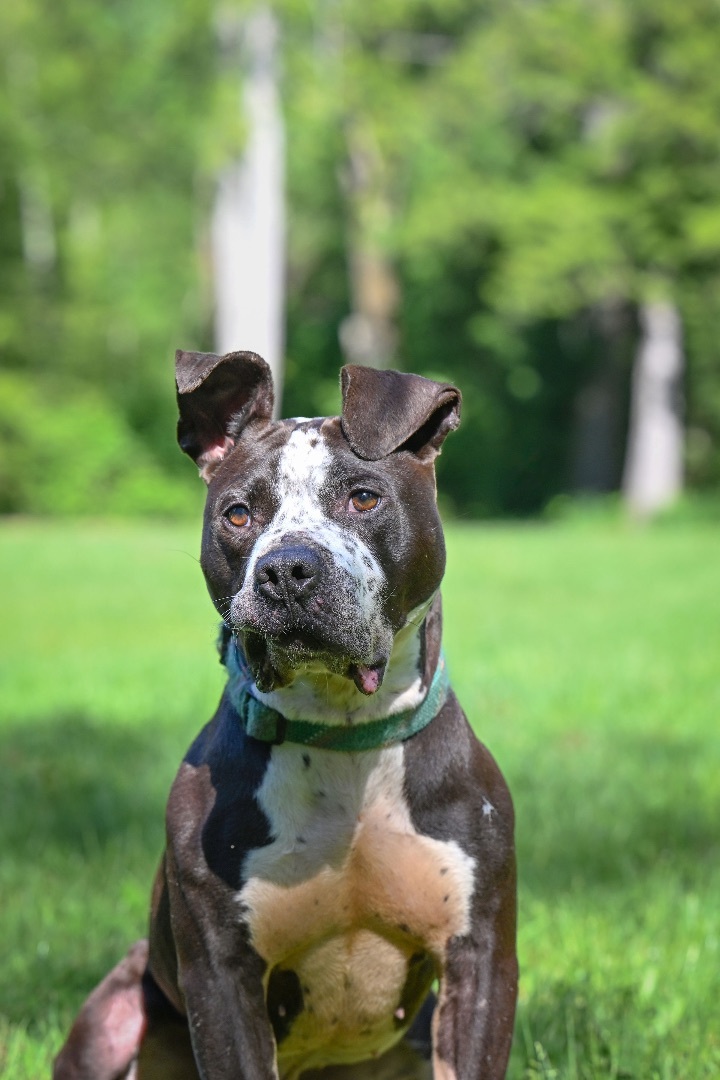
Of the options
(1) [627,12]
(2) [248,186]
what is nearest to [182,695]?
(2) [248,186]

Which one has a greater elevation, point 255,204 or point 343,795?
point 255,204

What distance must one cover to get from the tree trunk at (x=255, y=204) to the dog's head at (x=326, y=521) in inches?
829

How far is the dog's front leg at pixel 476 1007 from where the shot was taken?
2938mm

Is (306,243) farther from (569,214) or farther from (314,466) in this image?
(314,466)

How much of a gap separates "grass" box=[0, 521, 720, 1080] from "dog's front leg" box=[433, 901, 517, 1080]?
0.67 meters

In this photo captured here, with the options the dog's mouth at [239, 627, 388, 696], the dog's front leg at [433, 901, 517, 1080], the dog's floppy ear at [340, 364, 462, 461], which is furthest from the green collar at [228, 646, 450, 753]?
the dog's floppy ear at [340, 364, 462, 461]

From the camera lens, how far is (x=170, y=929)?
3.19 m

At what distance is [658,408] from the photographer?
2897 cm

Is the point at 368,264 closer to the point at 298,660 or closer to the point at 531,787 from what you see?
the point at 531,787

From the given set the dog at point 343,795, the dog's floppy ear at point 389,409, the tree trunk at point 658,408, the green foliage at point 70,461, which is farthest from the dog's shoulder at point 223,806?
the green foliage at point 70,461

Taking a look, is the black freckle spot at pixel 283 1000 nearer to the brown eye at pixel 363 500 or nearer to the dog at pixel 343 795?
the dog at pixel 343 795

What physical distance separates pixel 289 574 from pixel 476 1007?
3.24ft

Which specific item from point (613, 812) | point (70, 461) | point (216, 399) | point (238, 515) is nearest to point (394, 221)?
point (70, 461)

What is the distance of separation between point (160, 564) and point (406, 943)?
13509mm
